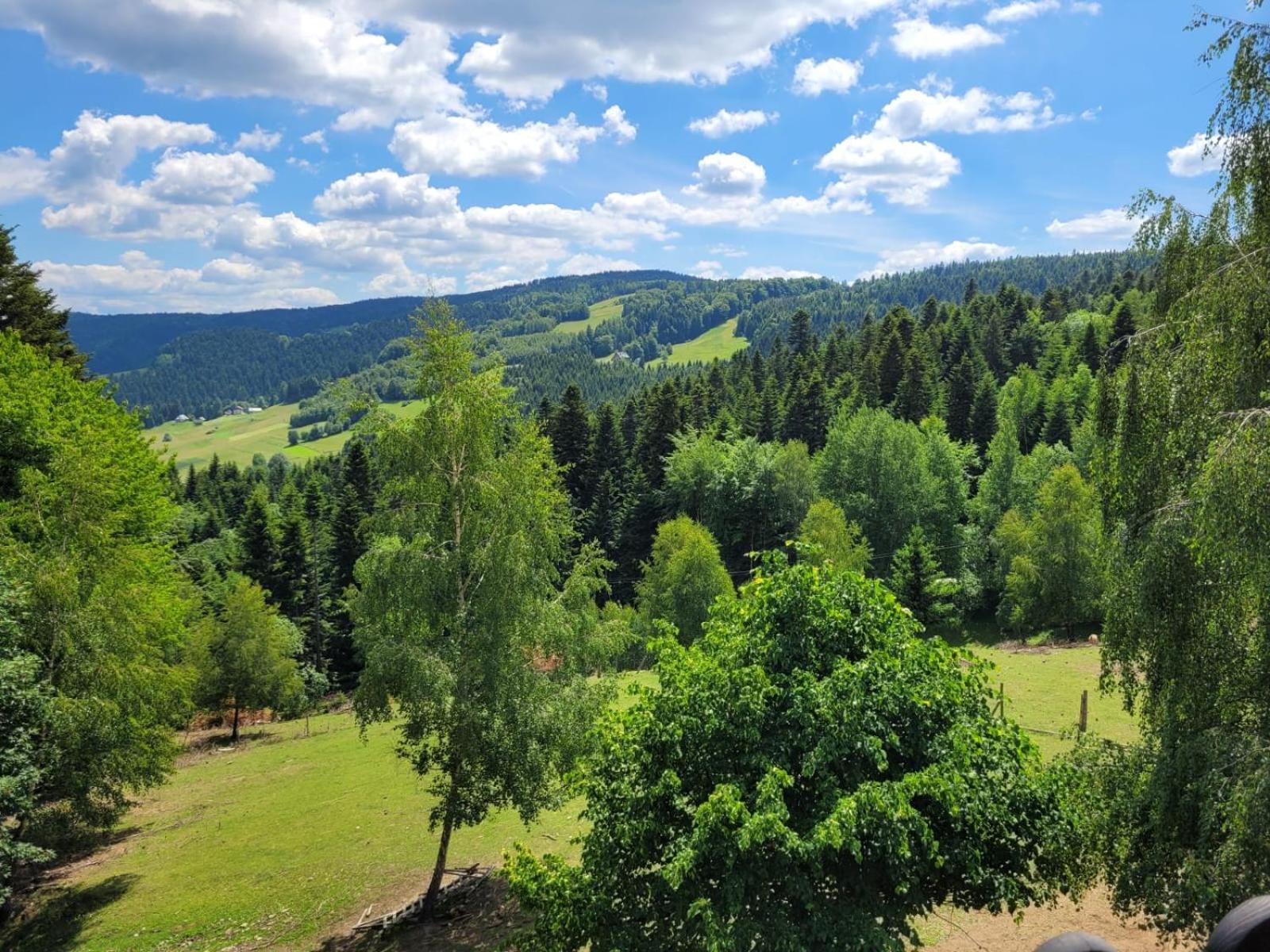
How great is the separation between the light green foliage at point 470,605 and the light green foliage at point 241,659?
83.1 feet

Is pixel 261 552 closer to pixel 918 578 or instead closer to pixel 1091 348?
pixel 918 578

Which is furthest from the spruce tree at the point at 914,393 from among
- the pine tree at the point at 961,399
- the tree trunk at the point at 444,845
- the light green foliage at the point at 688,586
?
the tree trunk at the point at 444,845

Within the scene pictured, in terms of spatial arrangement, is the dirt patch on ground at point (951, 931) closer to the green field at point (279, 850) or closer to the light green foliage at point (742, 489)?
the green field at point (279, 850)

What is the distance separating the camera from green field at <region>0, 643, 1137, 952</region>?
17.8 meters

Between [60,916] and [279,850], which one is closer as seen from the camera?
[60,916]

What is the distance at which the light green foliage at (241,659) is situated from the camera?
121 feet

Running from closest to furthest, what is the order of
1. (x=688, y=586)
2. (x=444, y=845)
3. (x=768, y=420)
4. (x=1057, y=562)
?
(x=444, y=845) < (x=688, y=586) < (x=1057, y=562) < (x=768, y=420)

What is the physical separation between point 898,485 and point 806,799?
172 ft

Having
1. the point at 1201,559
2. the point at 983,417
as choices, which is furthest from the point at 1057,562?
the point at 1201,559

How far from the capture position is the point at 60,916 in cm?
1914

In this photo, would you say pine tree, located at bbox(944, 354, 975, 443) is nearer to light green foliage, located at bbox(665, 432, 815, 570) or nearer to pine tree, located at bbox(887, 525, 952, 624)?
light green foliage, located at bbox(665, 432, 815, 570)

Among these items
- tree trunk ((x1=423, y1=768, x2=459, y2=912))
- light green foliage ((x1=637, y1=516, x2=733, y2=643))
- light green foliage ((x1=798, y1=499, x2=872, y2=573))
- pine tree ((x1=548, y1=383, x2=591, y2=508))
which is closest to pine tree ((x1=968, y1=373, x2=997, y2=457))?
light green foliage ((x1=798, y1=499, x2=872, y2=573))

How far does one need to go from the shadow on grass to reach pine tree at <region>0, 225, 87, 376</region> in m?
21.3

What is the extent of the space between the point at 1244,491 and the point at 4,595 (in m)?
23.0
